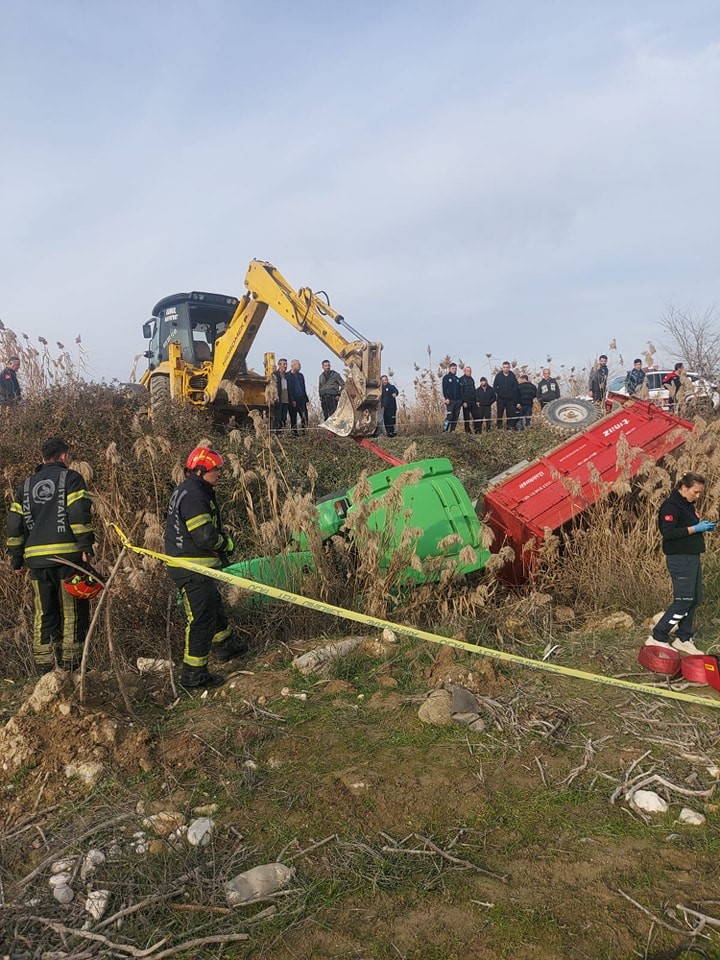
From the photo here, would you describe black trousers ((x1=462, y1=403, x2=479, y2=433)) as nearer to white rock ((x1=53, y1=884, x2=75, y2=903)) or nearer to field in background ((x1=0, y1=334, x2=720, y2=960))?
field in background ((x1=0, y1=334, x2=720, y2=960))

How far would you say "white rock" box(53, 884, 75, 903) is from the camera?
238cm

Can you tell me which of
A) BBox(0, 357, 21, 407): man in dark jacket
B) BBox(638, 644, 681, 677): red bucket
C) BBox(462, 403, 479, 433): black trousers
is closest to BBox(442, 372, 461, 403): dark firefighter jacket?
BBox(462, 403, 479, 433): black trousers

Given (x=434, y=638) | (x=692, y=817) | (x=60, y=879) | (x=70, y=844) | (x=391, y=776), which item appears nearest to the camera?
(x=60, y=879)

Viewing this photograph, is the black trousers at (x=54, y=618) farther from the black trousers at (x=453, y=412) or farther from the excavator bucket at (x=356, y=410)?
the black trousers at (x=453, y=412)

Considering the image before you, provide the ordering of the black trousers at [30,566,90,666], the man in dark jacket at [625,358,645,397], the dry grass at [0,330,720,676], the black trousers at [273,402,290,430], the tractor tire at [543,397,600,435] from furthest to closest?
the man in dark jacket at [625,358,645,397], the black trousers at [273,402,290,430], the tractor tire at [543,397,600,435], the dry grass at [0,330,720,676], the black trousers at [30,566,90,666]

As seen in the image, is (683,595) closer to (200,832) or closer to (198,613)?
(198,613)

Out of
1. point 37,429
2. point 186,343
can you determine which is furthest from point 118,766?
point 186,343

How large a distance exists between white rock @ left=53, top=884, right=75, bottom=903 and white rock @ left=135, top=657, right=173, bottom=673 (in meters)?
2.07

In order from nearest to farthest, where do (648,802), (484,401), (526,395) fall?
1. (648,802)
2. (484,401)
3. (526,395)

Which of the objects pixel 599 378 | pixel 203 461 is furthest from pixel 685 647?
pixel 599 378

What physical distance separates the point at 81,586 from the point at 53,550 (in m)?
0.33

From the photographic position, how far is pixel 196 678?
418 centimetres

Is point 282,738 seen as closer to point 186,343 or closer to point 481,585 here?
point 481,585

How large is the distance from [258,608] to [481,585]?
5.76ft
